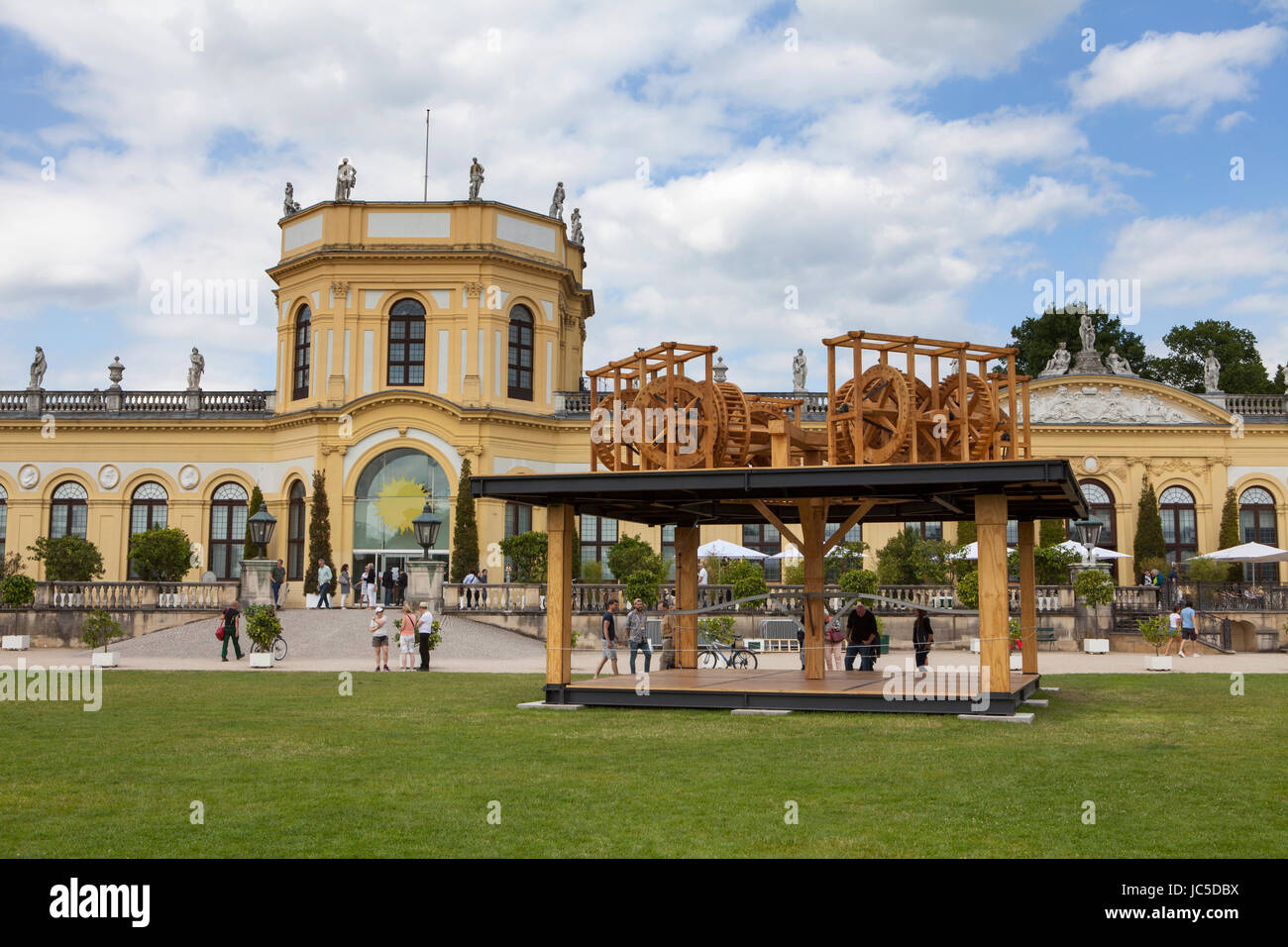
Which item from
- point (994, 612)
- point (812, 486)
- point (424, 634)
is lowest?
point (424, 634)

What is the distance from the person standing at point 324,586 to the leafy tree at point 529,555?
6.30 m

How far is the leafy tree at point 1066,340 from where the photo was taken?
64438 millimetres

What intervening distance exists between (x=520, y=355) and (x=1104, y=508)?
23470 millimetres

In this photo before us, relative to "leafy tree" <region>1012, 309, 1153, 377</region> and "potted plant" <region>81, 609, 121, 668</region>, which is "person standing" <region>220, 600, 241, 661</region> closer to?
"potted plant" <region>81, 609, 121, 668</region>

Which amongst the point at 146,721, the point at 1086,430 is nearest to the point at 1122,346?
the point at 1086,430

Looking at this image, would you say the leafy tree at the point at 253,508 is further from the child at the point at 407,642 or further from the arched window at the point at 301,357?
the child at the point at 407,642

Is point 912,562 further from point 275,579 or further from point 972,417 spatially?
point 972,417

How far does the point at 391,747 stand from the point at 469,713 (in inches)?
157

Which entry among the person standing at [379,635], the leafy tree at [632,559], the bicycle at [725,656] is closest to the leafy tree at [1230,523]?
the leafy tree at [632,559]

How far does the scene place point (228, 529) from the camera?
159ft

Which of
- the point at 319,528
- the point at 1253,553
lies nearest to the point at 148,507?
the point at 319,528

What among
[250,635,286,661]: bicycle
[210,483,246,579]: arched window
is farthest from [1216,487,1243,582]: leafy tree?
[210,483,246,579]: arched window

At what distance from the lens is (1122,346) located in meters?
65.7
